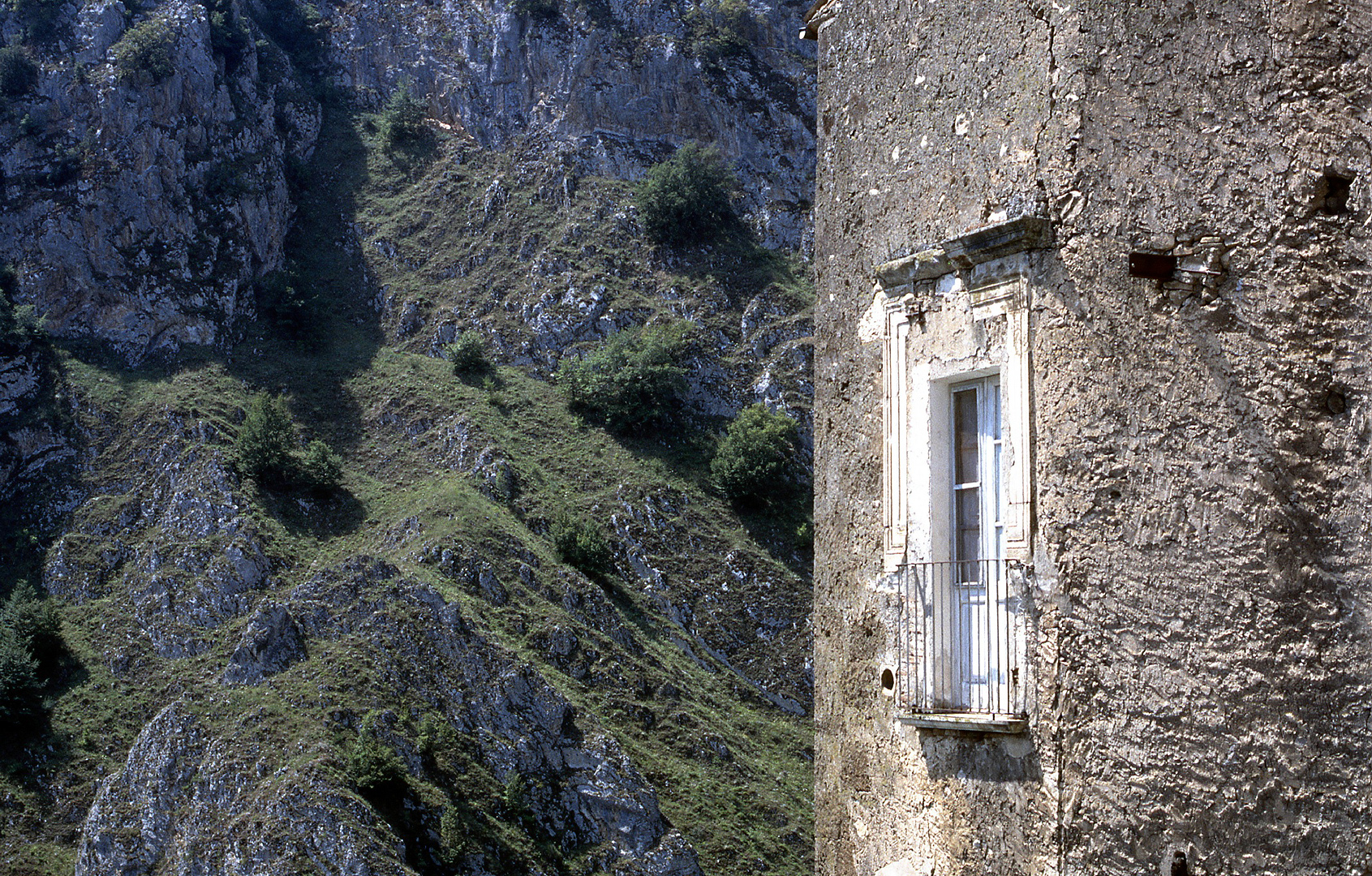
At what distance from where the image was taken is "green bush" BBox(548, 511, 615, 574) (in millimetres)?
29125

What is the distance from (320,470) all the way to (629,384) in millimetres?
9522

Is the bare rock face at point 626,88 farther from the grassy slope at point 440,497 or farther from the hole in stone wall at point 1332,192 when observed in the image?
the hole in stone wall at point 1332,192

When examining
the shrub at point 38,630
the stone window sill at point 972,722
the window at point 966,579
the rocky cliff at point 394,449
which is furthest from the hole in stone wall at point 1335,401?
the shrub at point 38,630

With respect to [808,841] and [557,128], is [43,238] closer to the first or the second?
[557,128]

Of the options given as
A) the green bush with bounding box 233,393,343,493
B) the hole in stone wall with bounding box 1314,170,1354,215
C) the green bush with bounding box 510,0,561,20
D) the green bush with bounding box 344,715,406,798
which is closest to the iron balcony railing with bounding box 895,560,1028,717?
the hole in stone wall with bounding box 1314,170,1354,215

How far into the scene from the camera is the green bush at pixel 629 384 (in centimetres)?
3541

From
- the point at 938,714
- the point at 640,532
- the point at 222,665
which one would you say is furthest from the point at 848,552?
the point at 640,532

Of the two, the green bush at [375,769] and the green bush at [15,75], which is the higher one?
the green bush at [15,75]

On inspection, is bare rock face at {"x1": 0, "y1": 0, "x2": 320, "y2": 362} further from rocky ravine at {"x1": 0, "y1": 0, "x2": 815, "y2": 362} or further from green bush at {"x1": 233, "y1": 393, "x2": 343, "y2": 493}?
green bush at {"x1": 233, "y1": 393, "x2": 343, "y2": 493}

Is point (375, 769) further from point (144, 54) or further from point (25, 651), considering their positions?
point (144, 54)

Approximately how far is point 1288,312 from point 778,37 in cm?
4693

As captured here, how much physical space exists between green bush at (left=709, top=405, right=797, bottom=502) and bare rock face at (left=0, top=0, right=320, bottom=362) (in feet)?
56.0

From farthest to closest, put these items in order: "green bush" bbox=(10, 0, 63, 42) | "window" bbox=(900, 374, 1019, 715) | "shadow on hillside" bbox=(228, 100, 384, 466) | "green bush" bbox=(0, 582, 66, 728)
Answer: "green bush" bbox=(10, 0, 63, 42) < "shadow on hillside" bbox=(228, 100, 384, 466) < "green bush" bbox=(0, 582, 66, 728) < "window" bbox=(900, 374, 1019, 715)

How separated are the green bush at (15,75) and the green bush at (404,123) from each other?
1279cm
